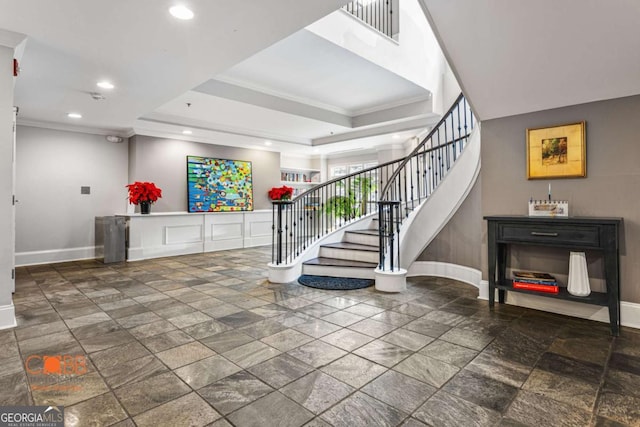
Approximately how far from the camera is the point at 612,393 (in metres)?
1.80

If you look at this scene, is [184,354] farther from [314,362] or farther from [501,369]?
[501,369]

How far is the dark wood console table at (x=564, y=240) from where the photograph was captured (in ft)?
8.58

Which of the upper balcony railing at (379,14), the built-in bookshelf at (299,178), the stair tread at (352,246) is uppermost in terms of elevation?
the upper balcony railing at (379,14)

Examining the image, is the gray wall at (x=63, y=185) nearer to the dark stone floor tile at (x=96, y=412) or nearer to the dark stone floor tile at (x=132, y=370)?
the dark stone floor tile at (x=132, y=370)

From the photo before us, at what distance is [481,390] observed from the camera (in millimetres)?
1841

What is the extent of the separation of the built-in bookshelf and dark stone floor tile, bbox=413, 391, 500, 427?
819cm

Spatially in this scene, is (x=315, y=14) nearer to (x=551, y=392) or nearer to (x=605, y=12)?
(x=605, y=12)

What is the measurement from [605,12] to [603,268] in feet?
6.68

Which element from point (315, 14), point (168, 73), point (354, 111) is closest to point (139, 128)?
point (168, 73)

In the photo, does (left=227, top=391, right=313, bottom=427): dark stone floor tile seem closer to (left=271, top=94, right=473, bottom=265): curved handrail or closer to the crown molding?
(left=271, top=94, right=473, bottom=265): curved handrail

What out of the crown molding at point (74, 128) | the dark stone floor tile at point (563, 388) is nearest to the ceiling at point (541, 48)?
the dark stone floor tile at point (563, 388)

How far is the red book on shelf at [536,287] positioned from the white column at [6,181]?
14.9 feet

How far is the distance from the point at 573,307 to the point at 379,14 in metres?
5.89

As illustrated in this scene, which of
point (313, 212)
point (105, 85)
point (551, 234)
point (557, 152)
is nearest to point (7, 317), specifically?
point (105, 85)
